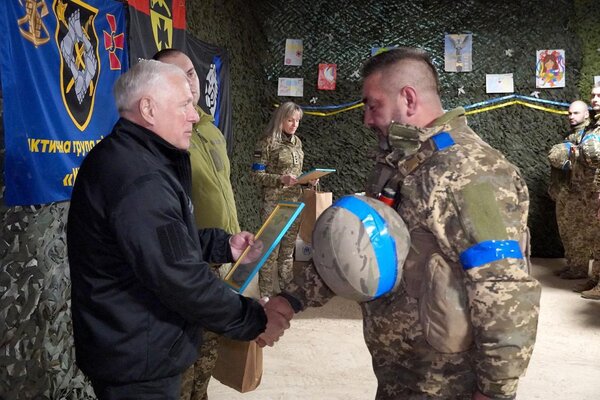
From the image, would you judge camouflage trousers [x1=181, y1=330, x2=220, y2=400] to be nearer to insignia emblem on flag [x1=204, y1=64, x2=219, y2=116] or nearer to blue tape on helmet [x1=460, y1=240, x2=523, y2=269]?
blue tape on helmet [x1=460, y1=240, x2=523, y2=269]

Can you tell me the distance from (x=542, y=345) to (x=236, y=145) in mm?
3772

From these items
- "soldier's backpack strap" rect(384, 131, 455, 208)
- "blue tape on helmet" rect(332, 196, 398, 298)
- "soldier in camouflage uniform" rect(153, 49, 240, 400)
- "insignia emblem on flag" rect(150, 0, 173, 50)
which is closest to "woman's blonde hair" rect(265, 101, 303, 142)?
"insignia emblem on flag" rect(150, 0, 173, 50)

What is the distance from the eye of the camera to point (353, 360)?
3.70m

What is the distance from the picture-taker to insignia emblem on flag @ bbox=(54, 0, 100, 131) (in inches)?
99.0

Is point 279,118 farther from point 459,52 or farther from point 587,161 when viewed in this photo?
point 459,52

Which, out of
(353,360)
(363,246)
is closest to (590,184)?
(353,360)

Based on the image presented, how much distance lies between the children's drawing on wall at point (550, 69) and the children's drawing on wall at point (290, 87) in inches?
117

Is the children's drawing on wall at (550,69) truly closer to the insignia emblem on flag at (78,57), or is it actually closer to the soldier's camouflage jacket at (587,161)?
the soldier's camouflage jacket at (587,161)

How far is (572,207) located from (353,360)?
3.52m

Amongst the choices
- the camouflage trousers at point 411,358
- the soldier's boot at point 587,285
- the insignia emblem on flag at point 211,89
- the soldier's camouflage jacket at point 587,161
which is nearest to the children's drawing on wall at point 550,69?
the soldier's camouflage jacket at point 587,161

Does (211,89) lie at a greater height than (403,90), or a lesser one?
greater

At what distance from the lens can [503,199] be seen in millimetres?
1326

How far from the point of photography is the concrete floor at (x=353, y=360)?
3.20 metres

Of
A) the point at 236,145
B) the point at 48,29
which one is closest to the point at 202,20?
the point at 236,145
